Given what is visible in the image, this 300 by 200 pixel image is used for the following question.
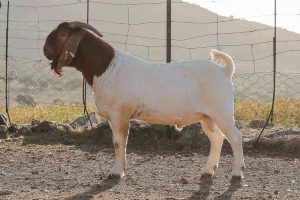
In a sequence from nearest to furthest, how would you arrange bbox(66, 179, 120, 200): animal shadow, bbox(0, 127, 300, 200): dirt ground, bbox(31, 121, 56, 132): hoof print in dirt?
bbox(66, 179, 120, 200): animal shadow, bbox(0, 127, 300, 200): dirt ground, bbox(31, 121, 56, 132): hoof print in dirt

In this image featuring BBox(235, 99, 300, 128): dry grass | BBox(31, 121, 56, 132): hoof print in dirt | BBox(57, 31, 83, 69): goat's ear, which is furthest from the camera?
BBox(235, 99, 300, 128): dry grass

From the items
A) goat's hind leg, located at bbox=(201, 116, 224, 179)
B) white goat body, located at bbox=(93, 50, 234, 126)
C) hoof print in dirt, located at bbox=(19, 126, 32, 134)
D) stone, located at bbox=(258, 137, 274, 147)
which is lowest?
hoof print in dirt, located at bbox=(19, 126, 32, 134)

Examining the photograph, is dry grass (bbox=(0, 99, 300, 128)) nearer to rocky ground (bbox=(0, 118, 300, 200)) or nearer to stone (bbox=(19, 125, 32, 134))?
rocky ground (bbox=(0, 118, 300, 200))

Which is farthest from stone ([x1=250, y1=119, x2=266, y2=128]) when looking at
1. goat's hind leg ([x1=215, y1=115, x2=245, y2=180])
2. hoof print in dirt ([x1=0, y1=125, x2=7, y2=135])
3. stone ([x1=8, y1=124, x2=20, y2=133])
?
goat's hind leg ([x1=215, y1=115, x2=245, y2=180])

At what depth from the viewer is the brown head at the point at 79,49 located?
1016 cm

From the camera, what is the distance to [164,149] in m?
12.9

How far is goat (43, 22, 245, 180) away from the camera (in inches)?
383

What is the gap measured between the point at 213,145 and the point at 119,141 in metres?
1.20

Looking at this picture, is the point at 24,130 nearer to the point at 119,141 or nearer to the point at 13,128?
the point at 13,128

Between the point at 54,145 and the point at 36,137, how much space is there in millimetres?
773

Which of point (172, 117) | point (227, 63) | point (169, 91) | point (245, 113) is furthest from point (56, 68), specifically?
point (245, 113)

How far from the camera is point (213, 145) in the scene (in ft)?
33.2

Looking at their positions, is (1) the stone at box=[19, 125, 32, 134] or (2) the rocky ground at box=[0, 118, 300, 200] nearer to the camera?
(2) the rocky ground at box=[0, 118, 300, 200]

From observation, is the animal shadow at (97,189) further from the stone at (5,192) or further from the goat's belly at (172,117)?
the goat's belly at (172,117)
